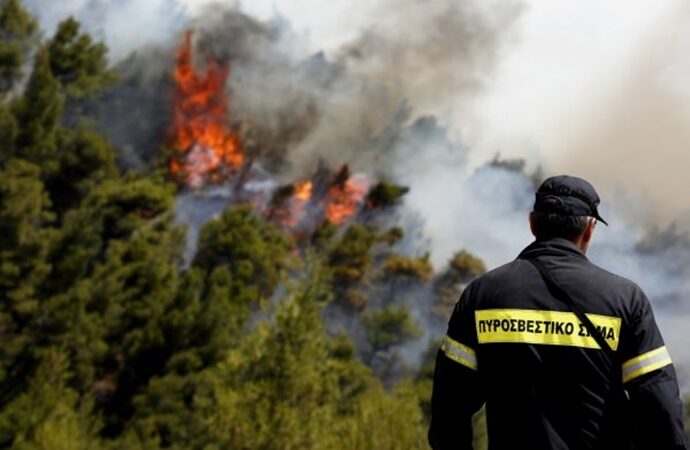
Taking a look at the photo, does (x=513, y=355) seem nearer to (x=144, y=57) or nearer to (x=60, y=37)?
(x=60, y=37)

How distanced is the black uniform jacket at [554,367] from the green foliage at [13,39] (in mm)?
47222

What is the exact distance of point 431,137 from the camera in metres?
85.2

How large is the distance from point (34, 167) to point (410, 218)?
142ft

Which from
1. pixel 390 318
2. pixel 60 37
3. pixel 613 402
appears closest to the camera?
pixel 613 402

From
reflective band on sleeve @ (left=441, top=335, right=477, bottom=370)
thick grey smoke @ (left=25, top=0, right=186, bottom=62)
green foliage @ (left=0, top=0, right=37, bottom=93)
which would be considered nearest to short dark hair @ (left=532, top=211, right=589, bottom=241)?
reflective band on sleeve @ (left=441, top=335, right=477, bottom=370)

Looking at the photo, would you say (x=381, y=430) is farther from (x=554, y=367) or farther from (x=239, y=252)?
(x=239, y=252)

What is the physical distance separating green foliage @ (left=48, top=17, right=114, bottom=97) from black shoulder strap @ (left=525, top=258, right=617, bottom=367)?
5236 cm

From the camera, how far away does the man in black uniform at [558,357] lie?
3430 millimetres

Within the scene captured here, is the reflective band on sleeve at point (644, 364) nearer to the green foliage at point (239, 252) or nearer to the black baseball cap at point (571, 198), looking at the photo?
the black baseball cap at point (571, 198)

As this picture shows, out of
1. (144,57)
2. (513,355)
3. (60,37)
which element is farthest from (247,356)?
(144,57)

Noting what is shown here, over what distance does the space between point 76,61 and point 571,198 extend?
180ft

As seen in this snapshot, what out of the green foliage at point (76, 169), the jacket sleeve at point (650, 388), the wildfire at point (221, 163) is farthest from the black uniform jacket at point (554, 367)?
the wildfire at point (221, 163)

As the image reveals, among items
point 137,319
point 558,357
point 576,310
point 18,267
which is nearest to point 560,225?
point 576,310

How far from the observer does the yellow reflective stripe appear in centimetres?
347
